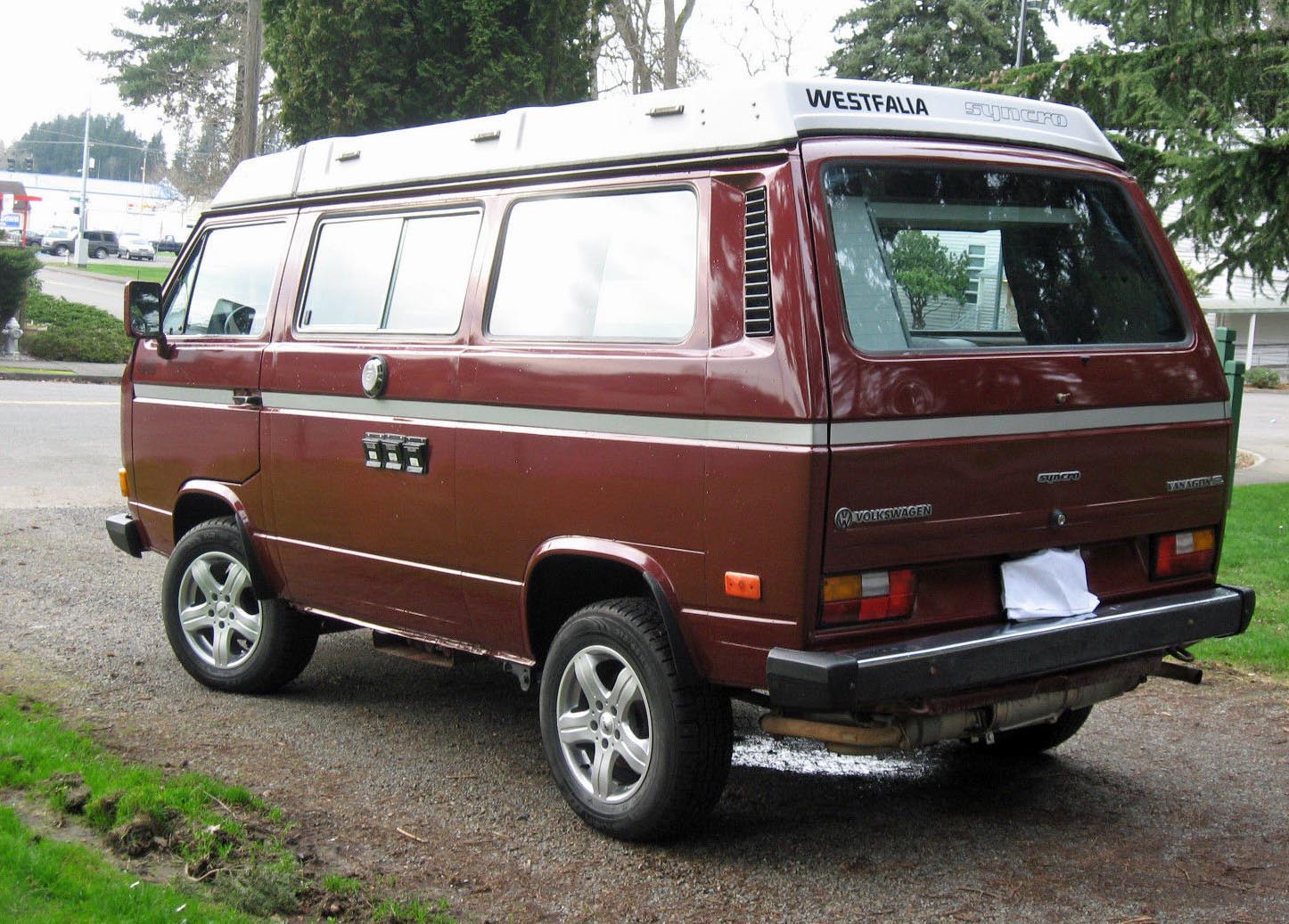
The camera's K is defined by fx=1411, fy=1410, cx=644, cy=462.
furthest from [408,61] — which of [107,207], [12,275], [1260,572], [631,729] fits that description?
[107,207]

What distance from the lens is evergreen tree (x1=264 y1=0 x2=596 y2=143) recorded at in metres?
13.7

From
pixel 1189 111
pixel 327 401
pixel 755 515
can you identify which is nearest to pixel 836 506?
pixel 755 515

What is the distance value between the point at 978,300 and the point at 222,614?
379 cm

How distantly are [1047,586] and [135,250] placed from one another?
241 ft

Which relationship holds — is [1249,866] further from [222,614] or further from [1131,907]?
[222,614]

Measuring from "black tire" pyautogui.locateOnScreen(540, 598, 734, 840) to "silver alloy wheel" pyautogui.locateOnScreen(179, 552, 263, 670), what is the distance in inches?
82.7

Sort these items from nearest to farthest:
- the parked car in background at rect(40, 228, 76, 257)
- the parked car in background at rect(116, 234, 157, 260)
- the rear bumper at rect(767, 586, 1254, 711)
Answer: the rear bumper at rect(767, 586, 1254, 711), the parked car in background at rect(40, 228, 76, 257), the parked car in background at rect(116, 234, 157, 260)

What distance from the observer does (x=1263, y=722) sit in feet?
20.8

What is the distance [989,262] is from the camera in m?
4.84

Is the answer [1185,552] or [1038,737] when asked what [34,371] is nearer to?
[1038,737]

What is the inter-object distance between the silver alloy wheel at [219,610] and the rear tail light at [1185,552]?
388 centimetres

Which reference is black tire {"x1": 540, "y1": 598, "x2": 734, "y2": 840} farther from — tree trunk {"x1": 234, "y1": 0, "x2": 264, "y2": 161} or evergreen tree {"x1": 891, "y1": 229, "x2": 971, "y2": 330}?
tree trunk {"x1": 234, "y1": 0, "x2": 264, "y2": 161}

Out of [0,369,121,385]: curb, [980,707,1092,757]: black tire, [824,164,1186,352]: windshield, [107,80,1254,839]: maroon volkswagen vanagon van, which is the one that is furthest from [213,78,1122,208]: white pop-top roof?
[0,369,121,385]: curb

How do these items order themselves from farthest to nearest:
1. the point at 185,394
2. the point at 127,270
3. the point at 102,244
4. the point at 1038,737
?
the point at 102,244, the point at 127,270, the point at 185,394, the point at 1038,737
